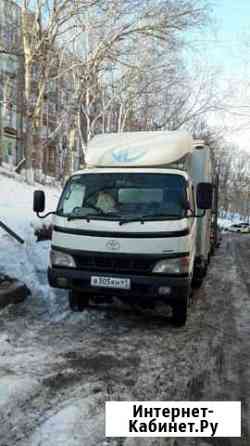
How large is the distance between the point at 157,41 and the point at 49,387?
2122 cm

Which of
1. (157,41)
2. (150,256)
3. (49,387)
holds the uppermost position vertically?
(157,41)

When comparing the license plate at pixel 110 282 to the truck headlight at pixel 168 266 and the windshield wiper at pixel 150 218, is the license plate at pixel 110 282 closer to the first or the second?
the truck headlight at pixel 168 266

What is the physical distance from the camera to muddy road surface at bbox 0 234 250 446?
11.2 feet

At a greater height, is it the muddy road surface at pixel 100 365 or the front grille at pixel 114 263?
the front grille at pixel 114 263

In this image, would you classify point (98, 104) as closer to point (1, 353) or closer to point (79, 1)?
point (79, 1)

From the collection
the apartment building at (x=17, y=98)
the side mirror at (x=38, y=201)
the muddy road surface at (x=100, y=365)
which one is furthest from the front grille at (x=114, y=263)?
the apartment building at (x=17, y=98)

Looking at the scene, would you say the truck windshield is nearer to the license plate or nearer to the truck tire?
the license plate

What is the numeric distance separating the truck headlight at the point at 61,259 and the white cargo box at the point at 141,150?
1839 millimetres

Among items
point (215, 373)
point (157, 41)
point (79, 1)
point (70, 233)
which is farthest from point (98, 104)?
point (215, 373)

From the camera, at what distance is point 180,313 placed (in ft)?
20.2

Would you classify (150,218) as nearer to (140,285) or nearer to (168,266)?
(168,266)

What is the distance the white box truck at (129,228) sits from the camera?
567cm

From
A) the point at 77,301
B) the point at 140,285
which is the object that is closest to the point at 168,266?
the point at 140,285

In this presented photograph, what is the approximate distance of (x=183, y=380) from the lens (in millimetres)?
4414
